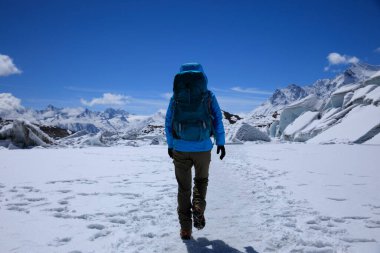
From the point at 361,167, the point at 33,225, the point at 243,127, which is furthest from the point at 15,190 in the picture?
the point at 243,127

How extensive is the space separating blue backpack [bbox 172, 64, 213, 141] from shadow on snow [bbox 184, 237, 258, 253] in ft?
4.24

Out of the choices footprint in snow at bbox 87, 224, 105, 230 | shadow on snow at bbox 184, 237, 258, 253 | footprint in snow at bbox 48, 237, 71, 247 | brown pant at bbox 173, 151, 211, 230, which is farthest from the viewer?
footprint in snow at bbox 87, 224, 105, 230

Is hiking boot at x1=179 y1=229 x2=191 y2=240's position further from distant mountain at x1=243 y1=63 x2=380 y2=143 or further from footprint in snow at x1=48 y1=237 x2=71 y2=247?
distant mountain at x1=243 y1=63 x2=380 y2=143

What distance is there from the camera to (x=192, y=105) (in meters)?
4.26

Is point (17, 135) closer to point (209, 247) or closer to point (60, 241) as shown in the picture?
point (60, 241)

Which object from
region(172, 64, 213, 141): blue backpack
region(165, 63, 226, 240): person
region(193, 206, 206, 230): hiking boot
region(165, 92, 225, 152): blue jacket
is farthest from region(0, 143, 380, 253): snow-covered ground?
region(172, 64, 213, 141): blue backpack

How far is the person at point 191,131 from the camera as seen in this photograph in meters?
4.27

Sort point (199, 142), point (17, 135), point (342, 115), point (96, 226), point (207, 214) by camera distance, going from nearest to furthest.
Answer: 1. point (199, 142)
2. point (96, 226)
3. point (207, 214)
4. point (17, 135)
5. point (342, 115)

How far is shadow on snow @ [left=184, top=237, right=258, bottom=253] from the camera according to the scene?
12.5ft

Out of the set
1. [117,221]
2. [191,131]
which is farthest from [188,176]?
[117,221]

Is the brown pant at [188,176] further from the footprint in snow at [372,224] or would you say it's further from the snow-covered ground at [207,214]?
the footprint in snow at [372,224]

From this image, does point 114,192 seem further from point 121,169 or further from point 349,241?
point 349,241

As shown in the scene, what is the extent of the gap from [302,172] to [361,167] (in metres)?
1.97

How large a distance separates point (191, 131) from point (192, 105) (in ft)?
1.11
